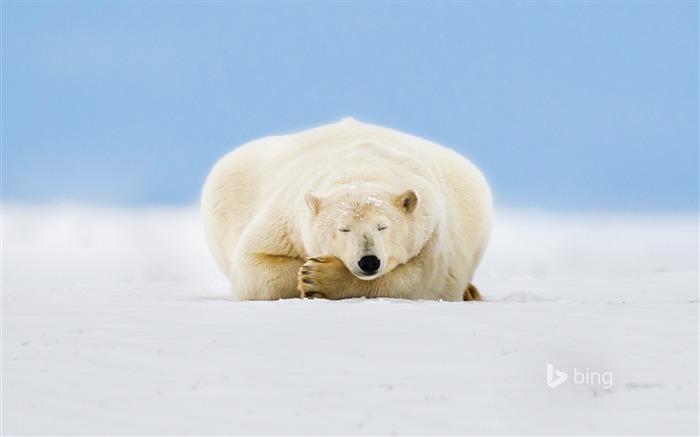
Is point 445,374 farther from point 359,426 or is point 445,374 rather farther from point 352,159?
point 352,159

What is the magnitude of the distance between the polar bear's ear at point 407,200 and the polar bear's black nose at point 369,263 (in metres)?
0.89

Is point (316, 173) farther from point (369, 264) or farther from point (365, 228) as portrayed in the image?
point (369, 264)

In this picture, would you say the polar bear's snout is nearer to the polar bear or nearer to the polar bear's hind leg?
the polar bear

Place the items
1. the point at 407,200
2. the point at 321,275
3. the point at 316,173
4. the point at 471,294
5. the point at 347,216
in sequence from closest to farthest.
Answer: the point at 347,216 → the point at 321,275 → the point at 407,200 → the point at 316,173 → the point at 471,294

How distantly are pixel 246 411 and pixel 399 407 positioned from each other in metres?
1.10

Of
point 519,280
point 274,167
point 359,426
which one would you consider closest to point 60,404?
point 359,426

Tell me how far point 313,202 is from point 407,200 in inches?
42.4

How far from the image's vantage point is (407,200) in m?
10.9

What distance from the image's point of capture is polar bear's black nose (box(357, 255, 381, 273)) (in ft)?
33.7

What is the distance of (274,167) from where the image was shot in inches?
540

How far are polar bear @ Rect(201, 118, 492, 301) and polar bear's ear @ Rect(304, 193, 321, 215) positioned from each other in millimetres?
11

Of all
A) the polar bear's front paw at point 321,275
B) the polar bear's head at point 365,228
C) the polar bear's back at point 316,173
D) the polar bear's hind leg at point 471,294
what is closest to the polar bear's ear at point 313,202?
the polar bear's head at point 365,228

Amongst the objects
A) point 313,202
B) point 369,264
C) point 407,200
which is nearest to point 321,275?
point 369,264

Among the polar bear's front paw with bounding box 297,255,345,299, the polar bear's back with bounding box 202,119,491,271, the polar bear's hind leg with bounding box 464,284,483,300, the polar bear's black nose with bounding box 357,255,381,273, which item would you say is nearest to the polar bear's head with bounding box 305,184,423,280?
the polar bear's black nose with bounding box 357,255,381,273
